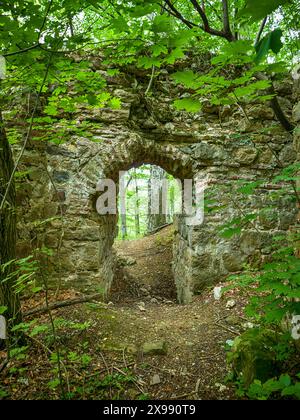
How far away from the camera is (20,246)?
4.10 m

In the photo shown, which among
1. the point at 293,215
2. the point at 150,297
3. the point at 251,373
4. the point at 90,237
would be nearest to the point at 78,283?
the point at 90,237

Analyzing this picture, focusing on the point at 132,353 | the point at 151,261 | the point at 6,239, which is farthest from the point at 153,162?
the point at 151,261

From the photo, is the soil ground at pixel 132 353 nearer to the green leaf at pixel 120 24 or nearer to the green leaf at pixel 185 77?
the green leaf at pixel 185 77

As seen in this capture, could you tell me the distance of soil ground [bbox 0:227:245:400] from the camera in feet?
7.54

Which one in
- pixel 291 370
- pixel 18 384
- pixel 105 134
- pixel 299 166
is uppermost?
pixel 105 134

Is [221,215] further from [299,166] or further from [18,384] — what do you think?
[18,384]

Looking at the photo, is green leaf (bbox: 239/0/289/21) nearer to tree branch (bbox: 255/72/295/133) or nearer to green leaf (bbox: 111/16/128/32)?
green leaf (bbox: 111/16/128/32)

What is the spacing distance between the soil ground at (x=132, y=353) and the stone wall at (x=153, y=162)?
1.81 ft

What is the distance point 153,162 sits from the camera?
484 cm

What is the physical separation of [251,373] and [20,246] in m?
3.33

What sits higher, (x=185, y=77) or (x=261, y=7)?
(x=185, y=77)

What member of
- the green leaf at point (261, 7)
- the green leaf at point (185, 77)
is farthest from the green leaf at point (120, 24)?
the green leaf at point (261, 7)

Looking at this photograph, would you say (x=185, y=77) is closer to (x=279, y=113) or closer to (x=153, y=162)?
(x=153, y=162)

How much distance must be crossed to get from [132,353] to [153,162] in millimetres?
2991
